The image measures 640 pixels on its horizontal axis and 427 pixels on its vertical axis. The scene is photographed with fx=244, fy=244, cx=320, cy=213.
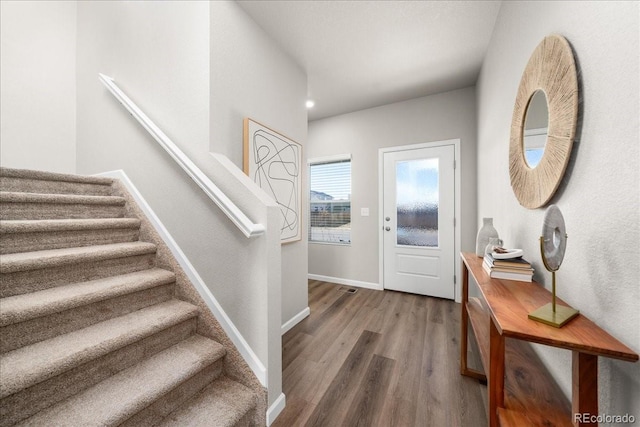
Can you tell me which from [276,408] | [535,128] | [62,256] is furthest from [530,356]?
[62,256]

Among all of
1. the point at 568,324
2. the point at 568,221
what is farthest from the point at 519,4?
the point at 568,324

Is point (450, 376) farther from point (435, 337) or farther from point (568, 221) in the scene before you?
point (568, 221)

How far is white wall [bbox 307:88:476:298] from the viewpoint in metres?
3.01

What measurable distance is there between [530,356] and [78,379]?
2122mm

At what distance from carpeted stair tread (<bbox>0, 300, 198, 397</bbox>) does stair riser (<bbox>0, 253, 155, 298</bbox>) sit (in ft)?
1.03

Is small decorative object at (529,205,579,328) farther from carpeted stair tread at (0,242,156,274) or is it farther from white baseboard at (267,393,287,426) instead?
carpeted stair tread at (0,242,156,274)

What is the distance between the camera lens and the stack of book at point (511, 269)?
121cm

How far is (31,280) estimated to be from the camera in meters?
1.22

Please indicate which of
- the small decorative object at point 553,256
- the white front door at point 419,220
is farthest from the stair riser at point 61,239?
the white front door at point 419,220

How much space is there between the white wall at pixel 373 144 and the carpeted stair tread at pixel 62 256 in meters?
2.66

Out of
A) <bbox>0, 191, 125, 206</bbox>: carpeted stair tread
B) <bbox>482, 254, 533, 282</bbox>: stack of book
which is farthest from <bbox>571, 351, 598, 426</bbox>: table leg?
<bbox>0, 191, 125, 206</bbox>: carpeted stair tread

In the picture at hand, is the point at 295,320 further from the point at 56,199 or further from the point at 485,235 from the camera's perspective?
the point at 56,199

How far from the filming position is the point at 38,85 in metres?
2.41

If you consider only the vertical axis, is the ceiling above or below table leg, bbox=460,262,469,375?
above
